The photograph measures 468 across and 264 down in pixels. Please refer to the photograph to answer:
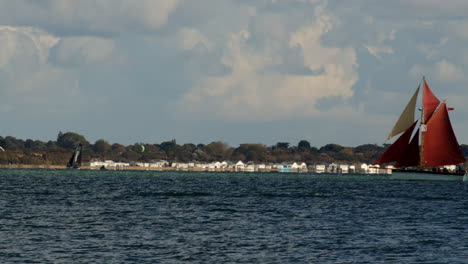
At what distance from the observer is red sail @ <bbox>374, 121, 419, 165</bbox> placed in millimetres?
154625

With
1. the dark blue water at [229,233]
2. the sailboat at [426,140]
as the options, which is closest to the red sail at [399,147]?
the sailboat at [426,140]

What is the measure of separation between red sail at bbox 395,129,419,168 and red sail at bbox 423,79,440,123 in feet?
15.0

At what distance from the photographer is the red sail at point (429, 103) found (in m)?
156

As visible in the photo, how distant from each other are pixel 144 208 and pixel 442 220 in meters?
26.5

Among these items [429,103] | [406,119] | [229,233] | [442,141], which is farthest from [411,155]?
[229,233]

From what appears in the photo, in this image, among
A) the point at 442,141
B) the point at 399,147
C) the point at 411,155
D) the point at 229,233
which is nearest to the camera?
the point at 229,233

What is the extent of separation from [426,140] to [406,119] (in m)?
6.23

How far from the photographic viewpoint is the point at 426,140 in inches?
6048

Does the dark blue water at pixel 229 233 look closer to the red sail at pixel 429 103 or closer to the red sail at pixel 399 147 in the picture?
the red sail at pixel 399 147

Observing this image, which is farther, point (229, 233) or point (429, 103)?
point (429, 103)

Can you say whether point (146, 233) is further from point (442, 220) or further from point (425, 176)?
point (425, 176)

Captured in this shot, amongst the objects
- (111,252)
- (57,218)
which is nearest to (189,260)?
(111,252)

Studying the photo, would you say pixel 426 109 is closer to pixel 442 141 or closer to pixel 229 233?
pixel 442 141

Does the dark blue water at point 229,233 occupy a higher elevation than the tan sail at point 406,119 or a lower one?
lower
